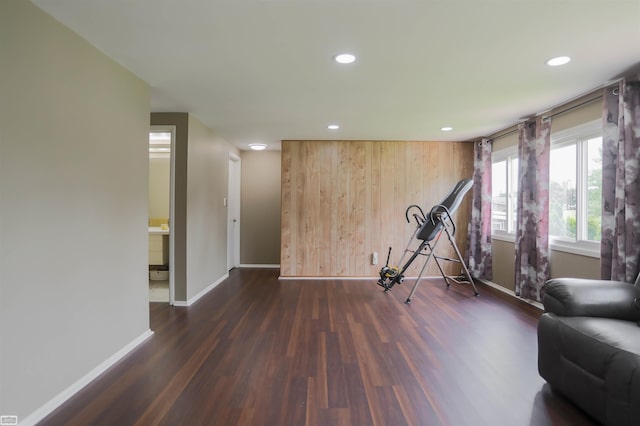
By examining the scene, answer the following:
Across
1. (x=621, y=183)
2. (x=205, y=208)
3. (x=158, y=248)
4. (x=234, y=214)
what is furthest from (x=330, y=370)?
(x=234, y=214)

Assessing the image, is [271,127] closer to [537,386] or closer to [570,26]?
[570,26]

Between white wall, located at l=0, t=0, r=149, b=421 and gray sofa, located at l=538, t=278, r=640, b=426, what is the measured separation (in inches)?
118

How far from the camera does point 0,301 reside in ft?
5.11

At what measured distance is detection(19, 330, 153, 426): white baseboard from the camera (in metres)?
1.74

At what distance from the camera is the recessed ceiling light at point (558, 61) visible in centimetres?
237

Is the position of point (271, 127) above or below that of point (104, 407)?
above

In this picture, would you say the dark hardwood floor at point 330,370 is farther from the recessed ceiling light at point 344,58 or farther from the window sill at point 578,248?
the recessed ceiling light at point 344,58

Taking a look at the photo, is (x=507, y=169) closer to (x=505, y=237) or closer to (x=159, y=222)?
(x=505, y=237)

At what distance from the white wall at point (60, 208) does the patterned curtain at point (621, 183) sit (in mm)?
4113

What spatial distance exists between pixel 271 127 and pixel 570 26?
3388mm

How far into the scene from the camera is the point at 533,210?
3.82 meters

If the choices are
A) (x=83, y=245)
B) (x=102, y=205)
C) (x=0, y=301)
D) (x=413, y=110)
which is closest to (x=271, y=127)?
(x=413, y=110)

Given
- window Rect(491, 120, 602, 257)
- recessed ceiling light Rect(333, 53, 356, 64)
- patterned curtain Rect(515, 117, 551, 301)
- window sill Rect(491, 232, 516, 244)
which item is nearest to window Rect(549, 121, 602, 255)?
window Rect(491, 120, 602, 257)

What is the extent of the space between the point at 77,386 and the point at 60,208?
1.16 m
